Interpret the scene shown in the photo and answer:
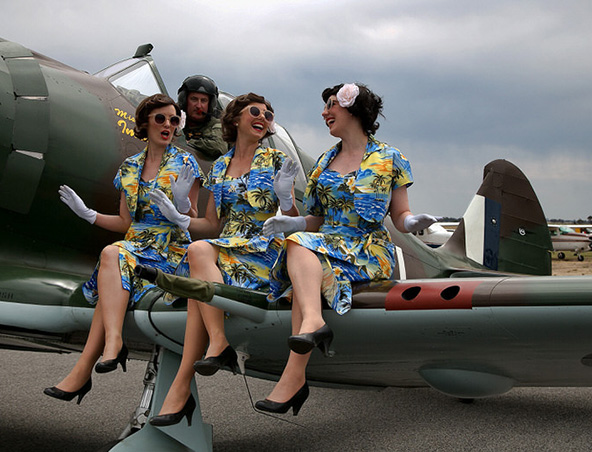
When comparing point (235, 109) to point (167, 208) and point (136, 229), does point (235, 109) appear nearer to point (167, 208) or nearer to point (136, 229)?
point (167, 208)

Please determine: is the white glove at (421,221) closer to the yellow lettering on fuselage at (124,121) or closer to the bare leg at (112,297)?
the bare leg at (112,297)

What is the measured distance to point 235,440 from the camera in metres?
4.12

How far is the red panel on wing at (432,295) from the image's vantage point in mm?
2389

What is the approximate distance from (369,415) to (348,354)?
2536 millimetres

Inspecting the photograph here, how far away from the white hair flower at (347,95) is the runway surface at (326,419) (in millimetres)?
2310

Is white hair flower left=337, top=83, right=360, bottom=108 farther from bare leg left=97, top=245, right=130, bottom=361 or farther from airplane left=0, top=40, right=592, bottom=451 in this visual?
bare leg left=97, top=245, right=130, bottom=361

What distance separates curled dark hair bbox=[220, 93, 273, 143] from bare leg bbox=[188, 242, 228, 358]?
2.21 ft

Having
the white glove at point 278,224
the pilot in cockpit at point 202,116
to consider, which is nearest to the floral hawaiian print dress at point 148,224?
the pilot in cockpit at point 202,116

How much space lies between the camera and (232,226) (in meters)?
2.91

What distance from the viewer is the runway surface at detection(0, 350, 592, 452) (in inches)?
162

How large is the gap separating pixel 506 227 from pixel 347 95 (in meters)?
3.89

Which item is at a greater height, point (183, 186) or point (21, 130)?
point (21, 130)

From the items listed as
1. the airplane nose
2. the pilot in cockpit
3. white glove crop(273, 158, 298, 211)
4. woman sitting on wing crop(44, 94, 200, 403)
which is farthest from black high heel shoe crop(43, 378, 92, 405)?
the pilot in cockpit

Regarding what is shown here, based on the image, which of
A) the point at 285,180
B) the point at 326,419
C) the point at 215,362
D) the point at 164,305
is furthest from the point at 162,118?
the point at 326,419
